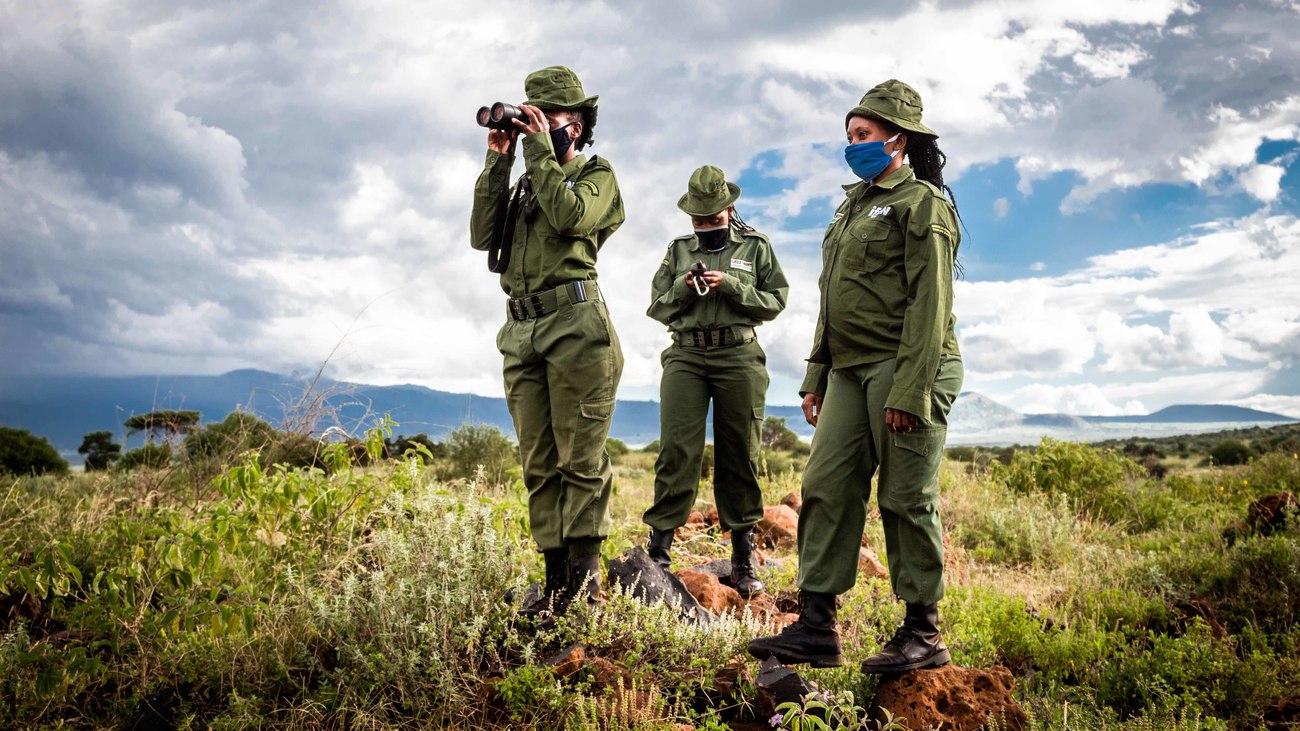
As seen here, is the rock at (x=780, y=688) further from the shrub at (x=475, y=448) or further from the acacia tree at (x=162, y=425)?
the shrub at (x=475, y=448)

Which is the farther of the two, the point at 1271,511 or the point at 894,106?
the point at 1271,511

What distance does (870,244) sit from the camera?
402 centimetres

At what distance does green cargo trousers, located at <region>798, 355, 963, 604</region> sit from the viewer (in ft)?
12.8

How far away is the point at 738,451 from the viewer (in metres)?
6.25

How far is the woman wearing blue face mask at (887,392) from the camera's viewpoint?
3836 millimetres

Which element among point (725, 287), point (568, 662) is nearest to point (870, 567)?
point (725, 287)

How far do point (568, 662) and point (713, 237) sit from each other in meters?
3.44

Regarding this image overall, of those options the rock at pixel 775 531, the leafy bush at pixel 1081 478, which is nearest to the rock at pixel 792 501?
the rock at pixel 775 531

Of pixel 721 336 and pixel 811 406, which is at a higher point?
pixel 721 336

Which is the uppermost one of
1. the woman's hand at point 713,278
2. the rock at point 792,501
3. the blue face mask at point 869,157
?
the blue face mask at point 869,157

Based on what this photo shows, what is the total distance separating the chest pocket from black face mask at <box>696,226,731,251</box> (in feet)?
8.01

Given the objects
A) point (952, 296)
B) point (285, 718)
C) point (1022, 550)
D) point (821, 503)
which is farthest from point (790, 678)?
point (1022, 550)

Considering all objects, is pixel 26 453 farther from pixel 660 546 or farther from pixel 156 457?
pixel 660 546

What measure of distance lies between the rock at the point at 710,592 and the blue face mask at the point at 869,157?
2569 millimetres
